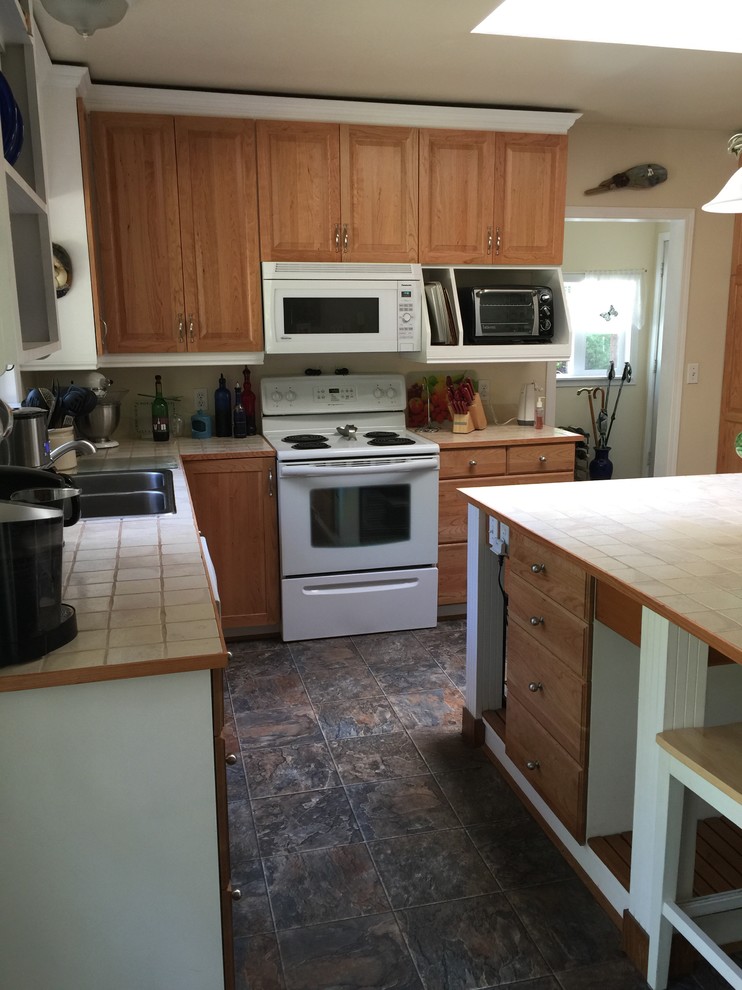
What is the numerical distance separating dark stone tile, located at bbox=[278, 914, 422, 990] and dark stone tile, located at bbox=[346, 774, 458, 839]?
0.36 metres

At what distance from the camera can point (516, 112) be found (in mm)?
3760

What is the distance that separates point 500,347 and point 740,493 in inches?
64.6

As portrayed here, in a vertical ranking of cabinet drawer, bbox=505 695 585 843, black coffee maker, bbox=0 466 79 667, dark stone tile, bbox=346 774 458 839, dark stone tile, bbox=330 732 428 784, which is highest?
black coffee maker, bbox=0 466 79 667

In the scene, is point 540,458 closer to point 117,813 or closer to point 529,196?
point 529,196

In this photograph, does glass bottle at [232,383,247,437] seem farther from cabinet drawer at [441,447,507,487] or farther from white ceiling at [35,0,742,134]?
white ceiling at [35,0,742,134]

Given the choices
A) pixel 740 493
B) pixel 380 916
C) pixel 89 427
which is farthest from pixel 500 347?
pixel 380 916

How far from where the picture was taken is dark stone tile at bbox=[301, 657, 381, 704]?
3.14m

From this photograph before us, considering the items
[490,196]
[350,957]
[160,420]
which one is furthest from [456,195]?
[350,957]

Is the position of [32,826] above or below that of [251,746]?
above

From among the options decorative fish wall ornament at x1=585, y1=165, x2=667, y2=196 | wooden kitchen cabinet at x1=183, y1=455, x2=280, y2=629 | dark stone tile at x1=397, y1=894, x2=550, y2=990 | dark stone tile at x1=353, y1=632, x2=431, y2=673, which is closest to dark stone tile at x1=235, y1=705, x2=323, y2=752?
dark stone tile at x1=353, y1=632, x2=431, y2=673

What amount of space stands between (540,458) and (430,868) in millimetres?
2187

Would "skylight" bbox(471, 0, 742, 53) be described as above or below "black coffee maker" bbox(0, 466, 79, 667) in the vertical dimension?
above

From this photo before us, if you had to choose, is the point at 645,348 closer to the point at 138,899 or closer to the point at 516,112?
the point at 516,112

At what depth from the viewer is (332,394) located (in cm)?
409
